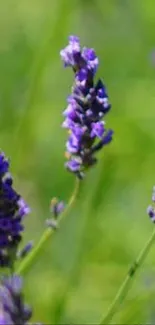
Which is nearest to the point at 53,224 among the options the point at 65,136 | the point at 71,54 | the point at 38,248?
the point at 38,248

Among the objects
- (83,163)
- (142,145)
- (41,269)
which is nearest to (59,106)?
(142,145)

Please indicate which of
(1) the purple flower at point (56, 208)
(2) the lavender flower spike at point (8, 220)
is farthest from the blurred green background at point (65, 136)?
(2) the lavender flower spike at point (8, 220)

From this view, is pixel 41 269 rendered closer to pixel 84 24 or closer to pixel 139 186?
pixel 139 186

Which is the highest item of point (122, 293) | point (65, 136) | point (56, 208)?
point (65, 136)

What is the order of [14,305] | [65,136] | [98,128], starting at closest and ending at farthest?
[14,305], [98,128], [65,136]

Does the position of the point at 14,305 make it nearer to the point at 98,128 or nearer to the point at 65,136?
the point at 98,128
